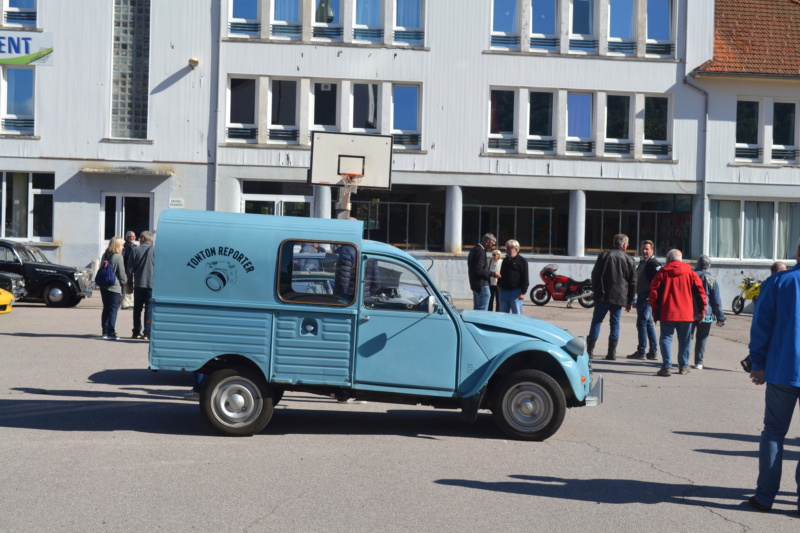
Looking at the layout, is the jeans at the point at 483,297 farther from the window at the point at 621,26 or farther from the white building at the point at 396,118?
the window at the point at 621,26

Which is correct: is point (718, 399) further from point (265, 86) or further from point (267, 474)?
point (265, 86)

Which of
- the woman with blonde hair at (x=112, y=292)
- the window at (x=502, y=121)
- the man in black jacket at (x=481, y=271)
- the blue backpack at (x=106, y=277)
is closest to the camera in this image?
the blue backpack at (x=106, y=277)

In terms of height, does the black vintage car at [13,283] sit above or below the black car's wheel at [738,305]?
above

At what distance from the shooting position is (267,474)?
23.9ft

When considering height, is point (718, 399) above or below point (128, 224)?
below

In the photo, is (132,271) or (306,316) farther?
(132,271)

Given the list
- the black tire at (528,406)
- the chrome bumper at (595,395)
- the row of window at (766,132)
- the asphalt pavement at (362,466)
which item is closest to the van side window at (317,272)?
the asphalt pavement at (362,466)

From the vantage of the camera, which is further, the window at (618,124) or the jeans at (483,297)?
the window at (618,124)

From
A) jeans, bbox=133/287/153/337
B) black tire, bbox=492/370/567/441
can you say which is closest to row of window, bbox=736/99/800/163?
jeans, bbox=133/287/153/337

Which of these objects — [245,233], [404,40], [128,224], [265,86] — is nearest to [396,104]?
[404,40]

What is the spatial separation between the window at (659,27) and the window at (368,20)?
8.72 m

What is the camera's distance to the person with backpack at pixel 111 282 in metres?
16.1

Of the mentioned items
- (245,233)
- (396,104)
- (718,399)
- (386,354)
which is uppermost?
(396,104)

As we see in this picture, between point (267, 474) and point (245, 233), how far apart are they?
245 centimetres
